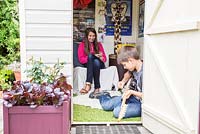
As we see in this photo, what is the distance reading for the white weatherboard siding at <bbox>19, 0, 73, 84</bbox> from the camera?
117 inches

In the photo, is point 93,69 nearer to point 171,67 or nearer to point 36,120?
point 171,67

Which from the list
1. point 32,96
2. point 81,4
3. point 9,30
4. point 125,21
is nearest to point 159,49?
point 32,96

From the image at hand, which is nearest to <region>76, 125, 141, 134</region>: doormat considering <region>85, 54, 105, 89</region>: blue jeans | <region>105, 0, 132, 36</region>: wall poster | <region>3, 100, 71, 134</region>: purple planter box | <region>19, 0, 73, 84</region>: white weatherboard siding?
<region>19, 0, 73, 84</region>: white weatherboard siding

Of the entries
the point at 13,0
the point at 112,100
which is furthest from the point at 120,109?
the point at 13,0

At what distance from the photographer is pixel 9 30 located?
713 cm

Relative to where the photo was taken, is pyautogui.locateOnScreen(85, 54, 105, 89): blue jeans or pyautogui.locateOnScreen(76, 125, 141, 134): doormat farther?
pyautogui.locateOnScreen(85, 54, 105, 89): blue jeans

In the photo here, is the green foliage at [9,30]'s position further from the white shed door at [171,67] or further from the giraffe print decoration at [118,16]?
the white shed door at [171,67]

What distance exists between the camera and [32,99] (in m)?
2.11

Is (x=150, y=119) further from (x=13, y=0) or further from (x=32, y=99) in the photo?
(x=13, y=0)

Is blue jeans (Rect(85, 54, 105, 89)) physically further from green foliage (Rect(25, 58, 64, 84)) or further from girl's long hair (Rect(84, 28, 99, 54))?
green foliage (Rect(25, 58, 64, 84))

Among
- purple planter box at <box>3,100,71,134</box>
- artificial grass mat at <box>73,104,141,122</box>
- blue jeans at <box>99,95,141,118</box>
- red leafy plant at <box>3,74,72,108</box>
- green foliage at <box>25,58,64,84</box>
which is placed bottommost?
artificial grass mat at <box>73,104,141,122</box>

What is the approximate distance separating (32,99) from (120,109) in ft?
5.31

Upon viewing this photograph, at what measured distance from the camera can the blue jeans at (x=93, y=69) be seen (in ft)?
15.1

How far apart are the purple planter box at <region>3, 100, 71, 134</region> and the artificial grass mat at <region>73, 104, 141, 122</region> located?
130cm
